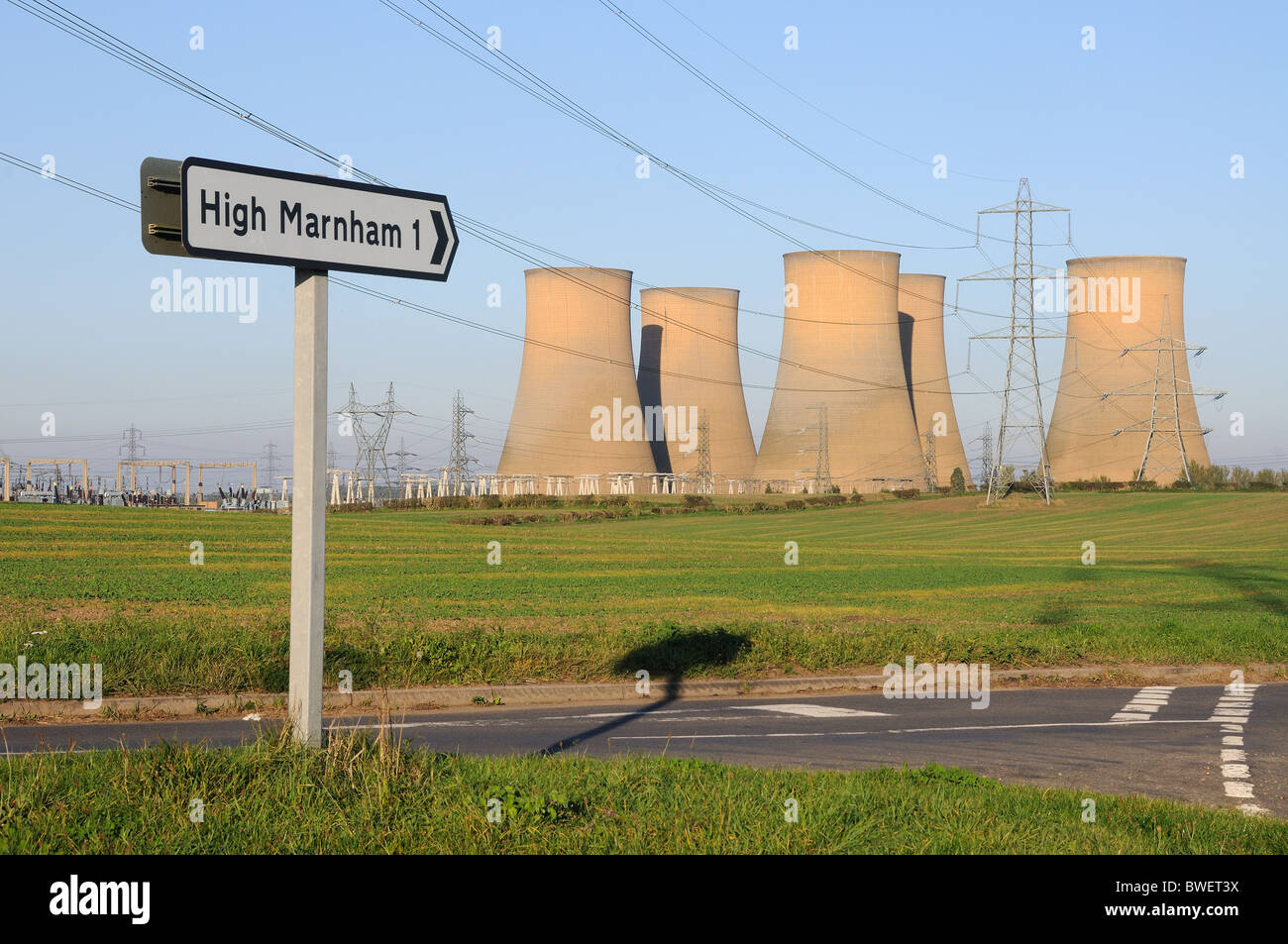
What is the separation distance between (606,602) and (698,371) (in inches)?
1871

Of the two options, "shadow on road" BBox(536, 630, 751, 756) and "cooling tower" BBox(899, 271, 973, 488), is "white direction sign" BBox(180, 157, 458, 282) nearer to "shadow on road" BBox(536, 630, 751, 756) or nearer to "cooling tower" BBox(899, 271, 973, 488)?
"shadow on road" BBox(536, 630, 751, 756)

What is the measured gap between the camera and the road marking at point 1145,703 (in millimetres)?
9320

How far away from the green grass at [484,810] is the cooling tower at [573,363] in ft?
157

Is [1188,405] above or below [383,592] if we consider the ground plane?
above

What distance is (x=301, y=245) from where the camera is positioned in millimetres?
4637

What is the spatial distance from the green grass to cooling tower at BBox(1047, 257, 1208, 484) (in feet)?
179

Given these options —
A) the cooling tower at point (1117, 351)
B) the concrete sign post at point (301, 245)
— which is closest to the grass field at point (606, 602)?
the concrete sign post at point (301, 245)

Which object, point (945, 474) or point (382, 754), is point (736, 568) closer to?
point (382, 754)

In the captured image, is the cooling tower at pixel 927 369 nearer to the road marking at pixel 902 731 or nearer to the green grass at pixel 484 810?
the road marking at pixel 902 731

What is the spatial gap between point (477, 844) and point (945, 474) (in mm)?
66699
